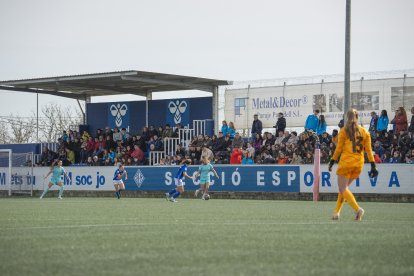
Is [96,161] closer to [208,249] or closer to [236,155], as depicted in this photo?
[236,155]

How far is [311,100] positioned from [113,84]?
12.2 metres

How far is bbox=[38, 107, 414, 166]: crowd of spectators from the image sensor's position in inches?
1283

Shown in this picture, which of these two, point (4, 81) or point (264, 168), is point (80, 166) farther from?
point (264, 168)

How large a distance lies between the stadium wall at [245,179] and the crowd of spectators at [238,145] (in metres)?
0.53

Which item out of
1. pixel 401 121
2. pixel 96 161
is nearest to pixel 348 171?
pixel 401 121

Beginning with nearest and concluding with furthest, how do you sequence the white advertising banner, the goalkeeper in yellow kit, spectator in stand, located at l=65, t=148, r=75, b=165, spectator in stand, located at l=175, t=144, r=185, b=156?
1. the goalkeeper in yellow kit
2. the white advertising banner
3. spectator in stand, located at l=175, t=144, r=185, b=156
4. spectator in stand, located at l=65, t=148, r=75, b=165

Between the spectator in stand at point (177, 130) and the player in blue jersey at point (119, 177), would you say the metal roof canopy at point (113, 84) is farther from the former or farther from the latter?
the player in blue jersey at point (119, 177)

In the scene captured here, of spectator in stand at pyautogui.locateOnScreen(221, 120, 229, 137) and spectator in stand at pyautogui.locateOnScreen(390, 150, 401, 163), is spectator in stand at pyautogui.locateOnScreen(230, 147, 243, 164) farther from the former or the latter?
spectator in stand at pyautogui.locateOnScreen(390, 150, 401, 163)

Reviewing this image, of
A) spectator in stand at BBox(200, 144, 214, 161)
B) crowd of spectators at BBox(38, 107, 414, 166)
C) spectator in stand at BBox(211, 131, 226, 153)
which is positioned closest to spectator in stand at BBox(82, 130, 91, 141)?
crowd of spectators at BBox(38, 107, 414, 166)

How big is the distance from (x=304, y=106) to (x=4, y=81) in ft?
54.0


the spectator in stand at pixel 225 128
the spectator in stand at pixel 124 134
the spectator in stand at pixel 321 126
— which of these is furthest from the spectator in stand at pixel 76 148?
the spectator in stand at pixel 321 126

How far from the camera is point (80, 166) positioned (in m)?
43.7

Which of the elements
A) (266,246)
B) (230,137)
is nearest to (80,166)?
(230,137)

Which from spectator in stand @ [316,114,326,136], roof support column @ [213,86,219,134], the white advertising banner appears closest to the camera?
spectator in stand @ [316,114,326,136]
